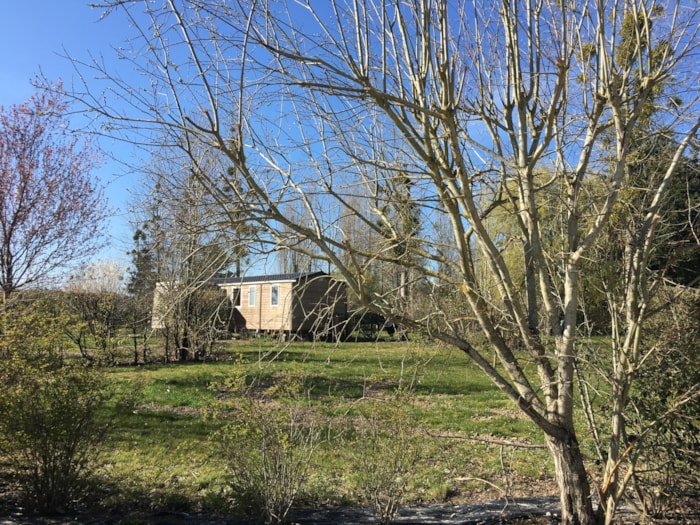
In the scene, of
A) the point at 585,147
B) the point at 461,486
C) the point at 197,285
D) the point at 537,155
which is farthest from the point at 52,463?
the point at 585,147

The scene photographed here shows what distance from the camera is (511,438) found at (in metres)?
6.79

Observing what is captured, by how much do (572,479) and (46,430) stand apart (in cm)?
388

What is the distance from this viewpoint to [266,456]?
12.7 feet

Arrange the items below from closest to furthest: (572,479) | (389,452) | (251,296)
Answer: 1. (572,479)
2. (389,452)
3. (251,296)

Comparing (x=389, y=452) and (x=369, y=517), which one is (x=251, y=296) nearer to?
(x=369, y=517)

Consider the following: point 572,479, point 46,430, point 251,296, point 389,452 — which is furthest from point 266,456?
point 251,296

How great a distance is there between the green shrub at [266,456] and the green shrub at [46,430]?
4.08 feet

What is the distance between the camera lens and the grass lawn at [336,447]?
4.21 m

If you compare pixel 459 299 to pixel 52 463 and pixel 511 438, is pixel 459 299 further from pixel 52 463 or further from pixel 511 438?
pixel 511 438

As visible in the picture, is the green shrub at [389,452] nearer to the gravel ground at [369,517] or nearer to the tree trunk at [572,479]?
the gravel ground at [369,517]

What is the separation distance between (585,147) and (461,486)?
3.52 metres

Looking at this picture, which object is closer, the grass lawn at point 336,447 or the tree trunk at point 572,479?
the tree trunk at point 572,479

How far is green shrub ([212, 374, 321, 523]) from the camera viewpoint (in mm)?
3816

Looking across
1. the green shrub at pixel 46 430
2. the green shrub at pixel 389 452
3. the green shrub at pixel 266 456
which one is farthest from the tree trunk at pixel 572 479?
the green shrub at pixel 46 430
